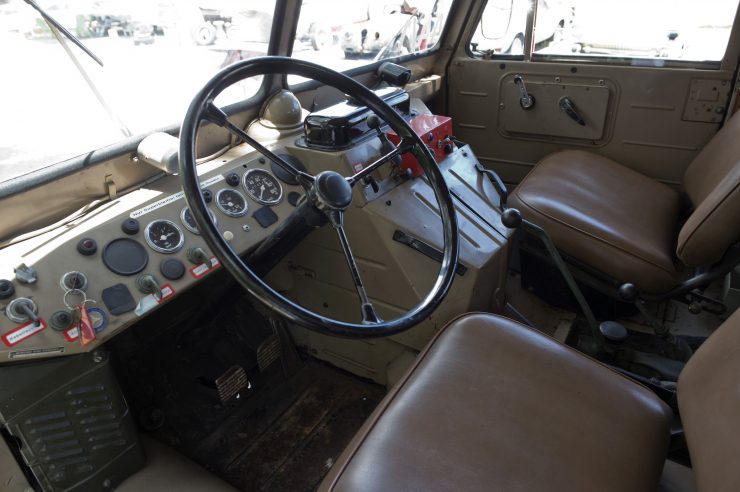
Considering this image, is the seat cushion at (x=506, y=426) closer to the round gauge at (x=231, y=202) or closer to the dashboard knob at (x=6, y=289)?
the round gauge at (x=231, y=202)

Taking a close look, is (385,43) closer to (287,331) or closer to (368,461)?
(287,331)

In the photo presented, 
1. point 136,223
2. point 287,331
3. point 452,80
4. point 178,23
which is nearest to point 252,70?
point 136,223

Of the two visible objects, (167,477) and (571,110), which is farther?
(571,110)

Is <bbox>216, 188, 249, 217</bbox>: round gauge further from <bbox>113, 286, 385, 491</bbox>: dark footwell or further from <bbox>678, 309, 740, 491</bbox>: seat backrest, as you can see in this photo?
<bbox>678, 309, 740, 491</bbox>: seat backrest

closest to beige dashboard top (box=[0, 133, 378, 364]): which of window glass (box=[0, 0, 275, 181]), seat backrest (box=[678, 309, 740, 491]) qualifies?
window glass (box=[0, 0, 275, 181])

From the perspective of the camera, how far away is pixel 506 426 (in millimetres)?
1041

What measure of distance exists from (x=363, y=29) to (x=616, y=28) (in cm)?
110

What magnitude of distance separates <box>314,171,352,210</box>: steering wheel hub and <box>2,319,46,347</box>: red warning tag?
0.60 metres

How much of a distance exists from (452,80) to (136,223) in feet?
6.12

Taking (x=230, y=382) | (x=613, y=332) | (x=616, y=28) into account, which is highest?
(x=616, y=28)

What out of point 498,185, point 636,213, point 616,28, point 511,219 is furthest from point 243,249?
point 616,28

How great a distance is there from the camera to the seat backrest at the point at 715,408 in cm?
84

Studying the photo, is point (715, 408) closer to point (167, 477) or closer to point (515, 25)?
point (167, 477)

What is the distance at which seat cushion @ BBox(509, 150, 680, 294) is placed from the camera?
5.55 ft
